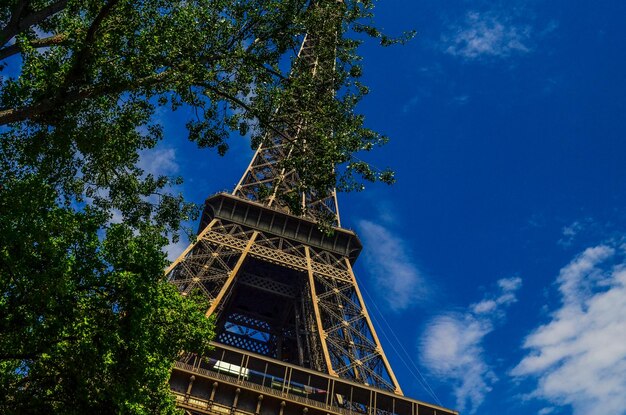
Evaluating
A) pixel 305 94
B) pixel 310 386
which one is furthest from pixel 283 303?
pixel 305 94

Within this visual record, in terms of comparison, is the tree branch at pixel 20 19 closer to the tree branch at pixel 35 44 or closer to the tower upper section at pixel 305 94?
the tree branch at pixel 35 44

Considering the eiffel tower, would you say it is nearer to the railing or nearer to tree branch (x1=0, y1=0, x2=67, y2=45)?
the railing

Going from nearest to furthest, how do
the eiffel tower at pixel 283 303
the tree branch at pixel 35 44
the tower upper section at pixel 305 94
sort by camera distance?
the tree branch at pixel 35 44 < the tower upper section at pixel 305 94 < the eiffel tower at pixel 283 303

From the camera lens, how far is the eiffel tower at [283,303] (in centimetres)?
2481

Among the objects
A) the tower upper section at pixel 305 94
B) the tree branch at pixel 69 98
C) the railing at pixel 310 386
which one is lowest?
the tree branch at pixel 69 98

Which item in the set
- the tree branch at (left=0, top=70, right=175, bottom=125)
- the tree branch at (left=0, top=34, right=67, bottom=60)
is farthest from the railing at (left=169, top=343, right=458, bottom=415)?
the tree branch at (left=0, top=34, right=67, bottom=60)

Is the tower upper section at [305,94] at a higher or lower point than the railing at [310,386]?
higher

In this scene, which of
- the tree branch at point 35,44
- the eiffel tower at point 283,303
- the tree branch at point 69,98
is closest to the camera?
the tree branch at point 69,98

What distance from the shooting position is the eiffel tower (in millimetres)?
24812

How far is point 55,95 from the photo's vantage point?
11.2m

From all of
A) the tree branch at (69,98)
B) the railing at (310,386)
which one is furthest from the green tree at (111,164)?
the railing at (310,386)

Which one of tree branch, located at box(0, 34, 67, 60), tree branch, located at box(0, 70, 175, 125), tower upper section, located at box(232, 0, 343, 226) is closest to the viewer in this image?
tree branch, located at box(0, 70, 175, 125)

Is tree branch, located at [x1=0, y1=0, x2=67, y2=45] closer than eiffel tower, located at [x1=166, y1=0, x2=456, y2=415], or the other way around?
tree branch, located at [x1=0, y1=0, x2=67, y2=45]

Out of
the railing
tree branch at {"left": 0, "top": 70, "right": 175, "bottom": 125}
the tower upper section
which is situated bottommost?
tree branch at {"left": 0, "top": 70, "right": 175, "bottom": 125}
